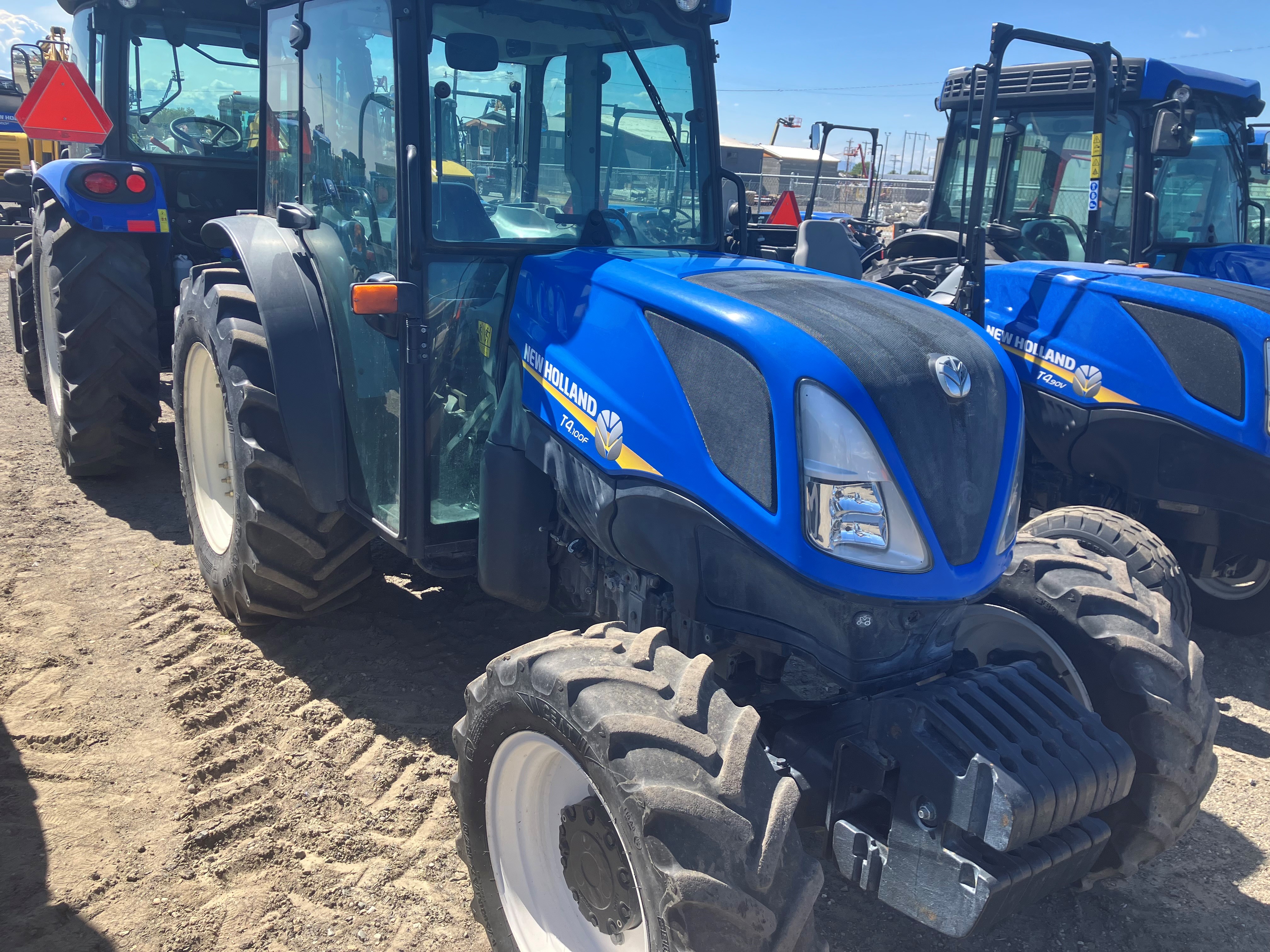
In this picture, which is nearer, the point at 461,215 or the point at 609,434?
the point at 609,434

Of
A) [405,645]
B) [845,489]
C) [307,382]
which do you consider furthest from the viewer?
[405,645]

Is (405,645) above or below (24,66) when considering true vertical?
below

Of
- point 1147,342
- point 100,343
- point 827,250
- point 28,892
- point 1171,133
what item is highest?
point 1171,133

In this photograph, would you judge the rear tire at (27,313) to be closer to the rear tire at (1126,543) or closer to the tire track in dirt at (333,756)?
the tire track in dirt at (333,756)

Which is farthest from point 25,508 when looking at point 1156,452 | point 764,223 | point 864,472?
point 764,223

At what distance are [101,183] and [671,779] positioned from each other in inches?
175

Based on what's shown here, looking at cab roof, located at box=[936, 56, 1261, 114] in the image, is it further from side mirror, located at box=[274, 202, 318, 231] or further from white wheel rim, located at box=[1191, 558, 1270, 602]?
side mirror, located at box=[274, 202, 318, 231]

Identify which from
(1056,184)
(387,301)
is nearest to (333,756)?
(387,301)

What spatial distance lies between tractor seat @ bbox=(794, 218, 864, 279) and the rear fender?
5.01 feet

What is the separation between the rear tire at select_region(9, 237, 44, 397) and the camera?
230 inches

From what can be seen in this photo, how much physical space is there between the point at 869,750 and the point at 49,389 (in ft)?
17.1

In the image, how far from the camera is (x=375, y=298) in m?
2.64

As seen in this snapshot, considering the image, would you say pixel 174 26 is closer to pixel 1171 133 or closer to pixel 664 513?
pixel 664 513

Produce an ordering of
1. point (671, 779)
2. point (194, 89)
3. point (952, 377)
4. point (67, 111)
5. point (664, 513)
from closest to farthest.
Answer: point (671, 779), point (952, 377), point (664, 513), point (67, 111), point (194, 89)
